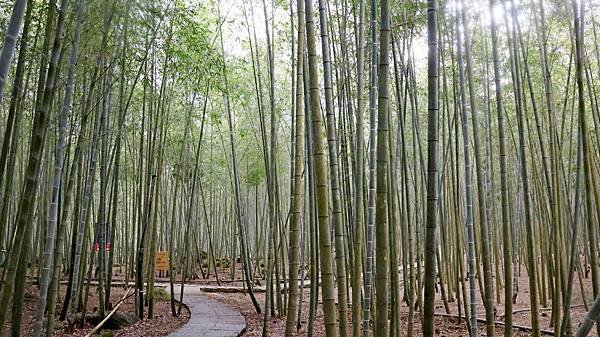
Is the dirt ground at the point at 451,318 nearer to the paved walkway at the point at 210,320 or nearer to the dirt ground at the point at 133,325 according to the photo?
the paved walkway at the point at 210,320

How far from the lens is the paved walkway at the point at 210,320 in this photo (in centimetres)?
548

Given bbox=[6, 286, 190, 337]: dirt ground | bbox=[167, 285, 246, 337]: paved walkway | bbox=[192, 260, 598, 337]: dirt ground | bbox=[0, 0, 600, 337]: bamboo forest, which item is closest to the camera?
bbox=[0, 0, 600, 337]: bamboo forest

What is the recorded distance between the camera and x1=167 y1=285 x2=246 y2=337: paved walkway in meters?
5.48

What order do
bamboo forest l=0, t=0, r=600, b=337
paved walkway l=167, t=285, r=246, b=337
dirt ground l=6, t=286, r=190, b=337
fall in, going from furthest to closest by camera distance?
dirt ground l=6, t=286, r=190, b=337 < paved walkway l=167, t=285, r=246, b=337 < bamboo forest l=0, t=0, r=600, b=337

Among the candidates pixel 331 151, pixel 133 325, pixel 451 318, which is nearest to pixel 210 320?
pixel 133 325

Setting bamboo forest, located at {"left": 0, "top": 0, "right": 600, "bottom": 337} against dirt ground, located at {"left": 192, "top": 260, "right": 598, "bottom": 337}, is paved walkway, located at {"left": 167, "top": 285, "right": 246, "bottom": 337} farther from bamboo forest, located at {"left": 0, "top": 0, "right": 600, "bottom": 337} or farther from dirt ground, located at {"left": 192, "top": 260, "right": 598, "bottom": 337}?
dirt ground, located at {"left": 192, "top": 260, "right": 598, "bottom": 337}

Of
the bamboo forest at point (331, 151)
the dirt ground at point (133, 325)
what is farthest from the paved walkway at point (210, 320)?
the dirt ground at point (133, 325)

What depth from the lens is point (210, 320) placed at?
6422mm

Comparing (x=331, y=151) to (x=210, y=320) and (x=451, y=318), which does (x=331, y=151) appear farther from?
(x=451, y=318)

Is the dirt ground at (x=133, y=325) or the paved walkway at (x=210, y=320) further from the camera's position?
the dirt ground at (x=133, y=325)

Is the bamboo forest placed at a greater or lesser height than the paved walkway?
greater

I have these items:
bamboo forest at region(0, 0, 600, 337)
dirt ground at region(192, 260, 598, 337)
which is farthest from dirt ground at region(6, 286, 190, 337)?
dirt ground at region(192, 260, 598, 337)

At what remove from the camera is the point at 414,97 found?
513 cm

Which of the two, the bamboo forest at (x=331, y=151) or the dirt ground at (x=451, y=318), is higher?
the bamboo forest at (x=331, y=151)
